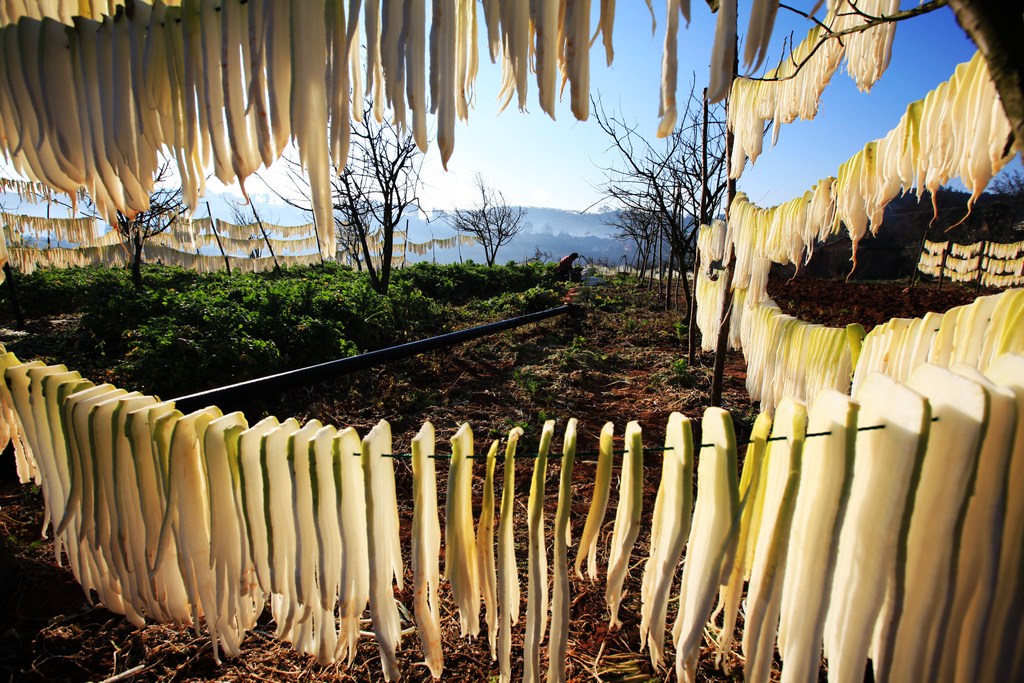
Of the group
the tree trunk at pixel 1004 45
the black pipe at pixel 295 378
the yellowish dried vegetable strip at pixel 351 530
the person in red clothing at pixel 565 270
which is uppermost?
the person in red clothing at pixel 565 270

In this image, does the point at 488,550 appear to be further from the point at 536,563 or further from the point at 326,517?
the point at 326,517

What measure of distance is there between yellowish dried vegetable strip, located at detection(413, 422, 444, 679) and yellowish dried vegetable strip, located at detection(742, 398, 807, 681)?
2.60ft

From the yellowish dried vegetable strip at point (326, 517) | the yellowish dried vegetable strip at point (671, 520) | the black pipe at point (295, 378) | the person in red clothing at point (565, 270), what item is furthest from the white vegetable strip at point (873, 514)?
the person in red clothing at point (565, 270)

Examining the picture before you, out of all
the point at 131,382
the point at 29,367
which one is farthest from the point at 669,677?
the point at 131,382

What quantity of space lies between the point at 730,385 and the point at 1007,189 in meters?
41.2

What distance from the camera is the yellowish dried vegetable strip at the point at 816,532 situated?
2.74 ft

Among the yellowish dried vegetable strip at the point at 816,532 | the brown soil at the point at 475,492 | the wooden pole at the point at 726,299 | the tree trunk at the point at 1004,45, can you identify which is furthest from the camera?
the wooden pole at the point at 726,299

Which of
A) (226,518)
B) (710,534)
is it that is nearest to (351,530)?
(226,518)

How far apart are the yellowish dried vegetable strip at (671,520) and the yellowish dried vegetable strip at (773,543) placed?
160 millimetres

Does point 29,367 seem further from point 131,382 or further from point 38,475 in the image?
point 131,382

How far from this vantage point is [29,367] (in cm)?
172

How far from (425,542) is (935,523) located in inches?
44.9

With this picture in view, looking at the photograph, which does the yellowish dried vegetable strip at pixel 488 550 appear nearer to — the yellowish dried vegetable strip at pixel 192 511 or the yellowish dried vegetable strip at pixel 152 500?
the yellowish dried vegetable strip at pixel 192 511

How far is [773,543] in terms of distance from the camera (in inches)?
35.9
